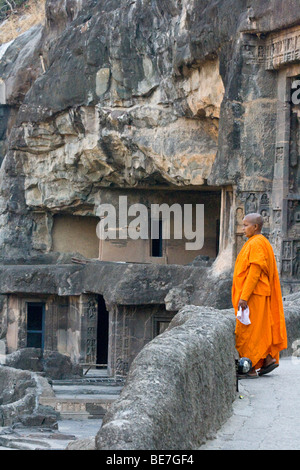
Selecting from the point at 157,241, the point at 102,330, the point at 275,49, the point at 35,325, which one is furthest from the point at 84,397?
the point at 157,241

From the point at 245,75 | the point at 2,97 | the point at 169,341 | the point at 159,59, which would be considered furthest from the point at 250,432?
the point at 2,97

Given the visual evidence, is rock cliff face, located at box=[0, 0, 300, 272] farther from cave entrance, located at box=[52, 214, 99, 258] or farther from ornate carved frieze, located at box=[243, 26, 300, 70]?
cave entrance, located at box=[52, 214, 99, 258]

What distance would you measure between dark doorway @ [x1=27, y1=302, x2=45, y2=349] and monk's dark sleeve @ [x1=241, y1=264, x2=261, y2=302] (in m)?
14.8

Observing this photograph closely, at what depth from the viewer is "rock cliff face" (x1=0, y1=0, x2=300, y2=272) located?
14.2 metres

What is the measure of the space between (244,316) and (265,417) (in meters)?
1.24

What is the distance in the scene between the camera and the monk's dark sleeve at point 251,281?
Answer: 6.25 metres

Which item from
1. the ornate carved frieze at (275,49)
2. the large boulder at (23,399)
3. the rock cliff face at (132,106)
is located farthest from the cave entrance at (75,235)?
the ornate carved frieze at (275,49)

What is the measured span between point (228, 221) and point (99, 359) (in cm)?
629

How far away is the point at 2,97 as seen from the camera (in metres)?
22.7

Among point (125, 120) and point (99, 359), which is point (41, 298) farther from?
point (125, 120)

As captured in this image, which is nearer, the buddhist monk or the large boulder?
the buddhist monk

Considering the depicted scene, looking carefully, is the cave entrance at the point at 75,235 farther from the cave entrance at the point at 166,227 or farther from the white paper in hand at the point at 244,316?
the white paper in hand at the point at 244,316

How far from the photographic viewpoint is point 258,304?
6320mm

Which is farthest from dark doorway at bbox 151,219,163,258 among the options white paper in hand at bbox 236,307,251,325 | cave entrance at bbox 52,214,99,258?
white paper in hand at bbox 236,307,251,325
